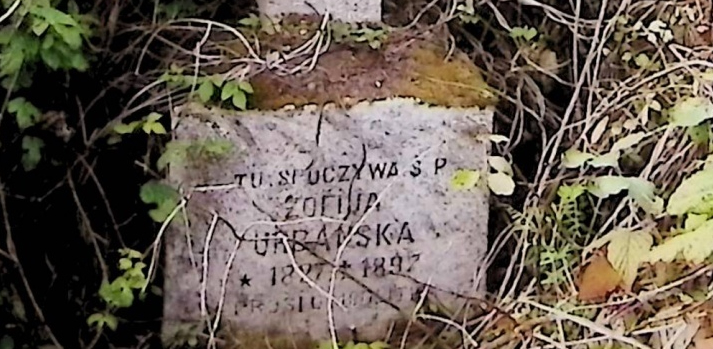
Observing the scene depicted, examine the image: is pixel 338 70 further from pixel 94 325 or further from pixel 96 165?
pixel 94 325

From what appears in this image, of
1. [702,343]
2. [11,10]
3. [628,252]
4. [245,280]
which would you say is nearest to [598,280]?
[628,252]

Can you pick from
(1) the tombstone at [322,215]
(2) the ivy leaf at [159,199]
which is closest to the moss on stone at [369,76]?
(1) the tombstone at [322,215]

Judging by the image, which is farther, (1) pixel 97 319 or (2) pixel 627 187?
(1) pixel 97 319

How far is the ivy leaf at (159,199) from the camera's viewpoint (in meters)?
2.21

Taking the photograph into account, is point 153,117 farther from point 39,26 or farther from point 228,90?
point 39,26

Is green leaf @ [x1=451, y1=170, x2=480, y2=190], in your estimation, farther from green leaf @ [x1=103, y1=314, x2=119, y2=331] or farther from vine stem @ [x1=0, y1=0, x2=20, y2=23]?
vine stem @ [x1=0, y1=0, x2=20, y2=23]

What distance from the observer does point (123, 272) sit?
228 cm

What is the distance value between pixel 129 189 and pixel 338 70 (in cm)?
52

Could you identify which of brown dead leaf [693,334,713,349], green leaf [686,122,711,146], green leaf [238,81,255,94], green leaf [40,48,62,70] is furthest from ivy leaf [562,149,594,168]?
green leaf [40,48,62,70]

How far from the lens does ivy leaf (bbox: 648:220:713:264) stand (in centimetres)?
177

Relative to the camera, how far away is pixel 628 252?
2.02m

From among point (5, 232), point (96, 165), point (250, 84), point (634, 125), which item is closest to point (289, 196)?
point (250, 84)

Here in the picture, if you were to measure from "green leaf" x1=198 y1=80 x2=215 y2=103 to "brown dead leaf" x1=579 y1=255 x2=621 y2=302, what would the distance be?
2.83 ft

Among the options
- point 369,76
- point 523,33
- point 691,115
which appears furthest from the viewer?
point 523,33
